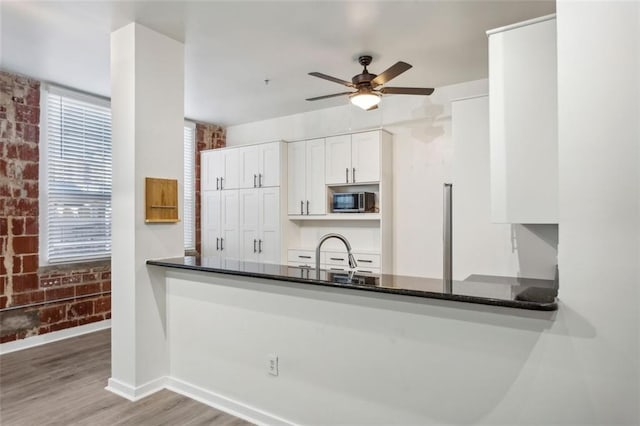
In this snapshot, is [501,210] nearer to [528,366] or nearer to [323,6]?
[528,366]

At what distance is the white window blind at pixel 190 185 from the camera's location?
5.71 metres

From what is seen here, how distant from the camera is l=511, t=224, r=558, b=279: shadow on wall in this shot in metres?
2.75

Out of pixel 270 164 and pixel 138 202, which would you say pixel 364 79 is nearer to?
pixel 138 202

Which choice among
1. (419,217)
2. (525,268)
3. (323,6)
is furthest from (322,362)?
(419,217)

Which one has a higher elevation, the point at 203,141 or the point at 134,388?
the point at 203,141

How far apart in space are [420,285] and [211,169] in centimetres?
447

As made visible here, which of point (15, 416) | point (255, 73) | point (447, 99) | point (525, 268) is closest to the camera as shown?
point (15, 416)

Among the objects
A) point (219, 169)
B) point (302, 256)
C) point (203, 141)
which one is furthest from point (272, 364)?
point (203, 141)

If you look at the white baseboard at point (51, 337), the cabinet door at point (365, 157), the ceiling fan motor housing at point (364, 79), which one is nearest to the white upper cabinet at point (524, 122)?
the ceiling fan motor housing at point (364, 79)

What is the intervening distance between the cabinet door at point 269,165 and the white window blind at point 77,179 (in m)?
1.84

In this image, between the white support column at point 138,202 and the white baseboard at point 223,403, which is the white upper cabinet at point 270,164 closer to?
the white support column at point 138,202

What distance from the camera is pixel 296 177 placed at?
199 inches

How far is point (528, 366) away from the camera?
63.9 inches

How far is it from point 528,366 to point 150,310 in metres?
2.51
